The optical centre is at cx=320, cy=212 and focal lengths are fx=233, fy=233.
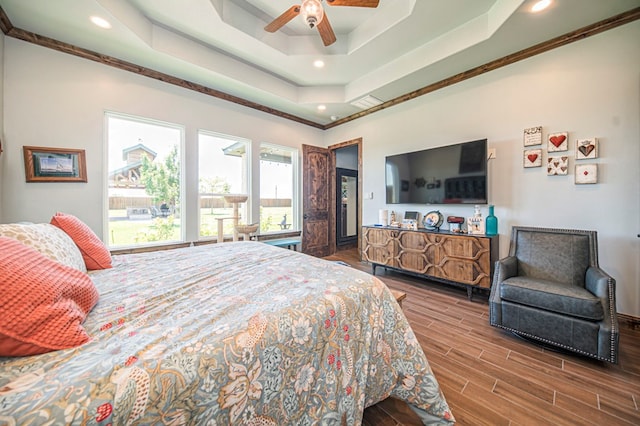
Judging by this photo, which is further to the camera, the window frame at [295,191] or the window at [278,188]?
the window frame at [295,191]

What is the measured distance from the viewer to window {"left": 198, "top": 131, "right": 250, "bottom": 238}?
3.59 meters

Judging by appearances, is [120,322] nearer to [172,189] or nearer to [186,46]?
[172,189]

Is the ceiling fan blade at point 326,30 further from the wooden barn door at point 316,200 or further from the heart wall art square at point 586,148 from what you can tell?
the heart wall art square at point 586,148

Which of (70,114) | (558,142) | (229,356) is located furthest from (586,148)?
(70,114)

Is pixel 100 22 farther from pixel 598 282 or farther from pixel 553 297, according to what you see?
pixel 598 282

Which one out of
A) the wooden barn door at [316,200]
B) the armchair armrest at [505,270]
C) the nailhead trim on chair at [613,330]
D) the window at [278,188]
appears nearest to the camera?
the nailhead trim on chair at [613,330]

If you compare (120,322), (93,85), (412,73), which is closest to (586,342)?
(120,322)

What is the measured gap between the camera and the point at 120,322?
846 millimetres

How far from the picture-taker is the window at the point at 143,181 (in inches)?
115

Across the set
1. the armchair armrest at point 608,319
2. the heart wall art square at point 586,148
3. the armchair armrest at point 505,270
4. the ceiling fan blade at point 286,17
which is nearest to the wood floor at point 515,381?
the armchair armrest at point 608,319

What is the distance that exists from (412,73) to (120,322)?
370cm

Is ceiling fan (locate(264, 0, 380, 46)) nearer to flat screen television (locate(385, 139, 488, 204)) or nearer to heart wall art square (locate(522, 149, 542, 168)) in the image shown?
flat screen television (locate(385, 139, 488, 204))

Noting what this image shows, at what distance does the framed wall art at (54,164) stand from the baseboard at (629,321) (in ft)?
18.8

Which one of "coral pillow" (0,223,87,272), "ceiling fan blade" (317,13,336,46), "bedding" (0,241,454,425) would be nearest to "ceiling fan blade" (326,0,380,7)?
"ceiling fan blade" (317,13,336,46)
